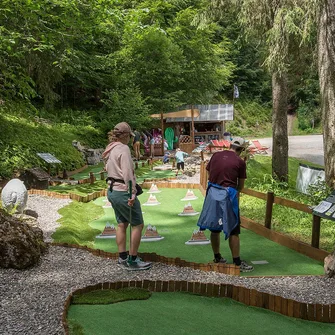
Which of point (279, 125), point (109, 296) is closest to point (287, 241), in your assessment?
point (109, 296)

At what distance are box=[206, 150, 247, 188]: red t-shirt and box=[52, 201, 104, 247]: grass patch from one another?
258 cm

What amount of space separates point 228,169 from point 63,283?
218 cm

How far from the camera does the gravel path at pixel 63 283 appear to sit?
4.23m

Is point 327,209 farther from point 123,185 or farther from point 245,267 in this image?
point 123,185

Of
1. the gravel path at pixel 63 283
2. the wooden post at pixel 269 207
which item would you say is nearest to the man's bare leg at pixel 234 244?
the gravel path at pixel 63 283

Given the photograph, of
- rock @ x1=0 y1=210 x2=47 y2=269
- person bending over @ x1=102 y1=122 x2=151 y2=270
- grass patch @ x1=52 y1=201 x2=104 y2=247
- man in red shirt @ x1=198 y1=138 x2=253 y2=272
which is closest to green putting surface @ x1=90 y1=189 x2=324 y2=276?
grass patch @ x1=52 y1=201 x2=104 y2=247

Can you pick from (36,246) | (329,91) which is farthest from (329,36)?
(36,246)

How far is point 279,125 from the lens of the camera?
1488 centimetres

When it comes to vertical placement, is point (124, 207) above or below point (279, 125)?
below

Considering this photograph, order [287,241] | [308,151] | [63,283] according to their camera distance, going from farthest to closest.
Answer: [308,151]
[287,241]
[63,283]

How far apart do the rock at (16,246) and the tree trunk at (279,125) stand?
9.88 metres

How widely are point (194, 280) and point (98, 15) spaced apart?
9751 mm

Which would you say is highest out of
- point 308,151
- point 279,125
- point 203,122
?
point 203,122

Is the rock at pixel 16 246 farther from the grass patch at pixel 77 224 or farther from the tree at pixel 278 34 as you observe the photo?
the tree at pixel 278 34
